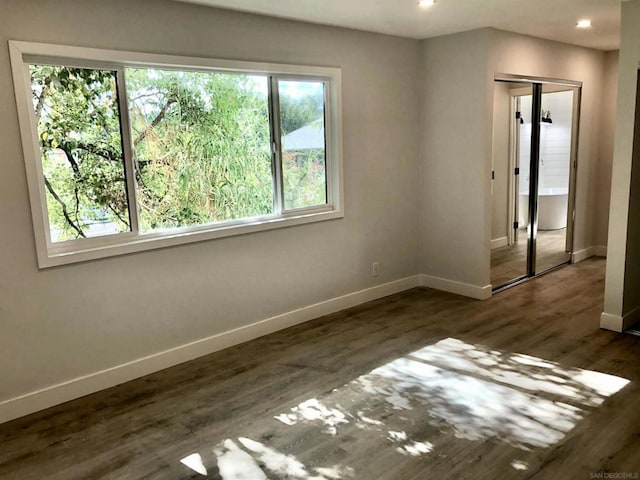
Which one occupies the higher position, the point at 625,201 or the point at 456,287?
the point at 625,201

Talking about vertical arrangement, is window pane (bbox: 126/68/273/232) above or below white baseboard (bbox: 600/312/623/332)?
above

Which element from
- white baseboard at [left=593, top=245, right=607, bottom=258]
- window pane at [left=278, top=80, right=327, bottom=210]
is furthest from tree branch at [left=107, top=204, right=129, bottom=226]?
white baseboard at [left=593, top=245, right=607, bottom=258]

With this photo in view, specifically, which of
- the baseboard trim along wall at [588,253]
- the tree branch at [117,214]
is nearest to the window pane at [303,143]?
the tree branch at [117,214]

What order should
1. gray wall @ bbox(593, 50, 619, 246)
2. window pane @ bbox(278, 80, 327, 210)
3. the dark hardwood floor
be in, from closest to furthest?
the dark hardwood floor
window pane @ bbox(278, 80, 327, 210)
gray wall @ bbox(593, 50, 619, 246)

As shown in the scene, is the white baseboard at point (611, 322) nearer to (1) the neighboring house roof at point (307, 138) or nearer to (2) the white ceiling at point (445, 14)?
(2) the white ceiling at point (445, 14)

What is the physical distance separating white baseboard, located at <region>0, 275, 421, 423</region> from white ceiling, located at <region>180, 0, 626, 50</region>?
2.40m

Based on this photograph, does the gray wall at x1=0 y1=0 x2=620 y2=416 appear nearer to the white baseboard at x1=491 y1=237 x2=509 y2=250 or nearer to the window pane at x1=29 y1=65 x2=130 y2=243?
the window pane at x1=29 y1=65 x2=130 y2=243

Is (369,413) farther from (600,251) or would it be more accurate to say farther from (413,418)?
(600,251)

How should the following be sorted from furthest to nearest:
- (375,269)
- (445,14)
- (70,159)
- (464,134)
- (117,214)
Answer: (375,269)
(464,134)
(445,14)
(117,214)
(70,159)

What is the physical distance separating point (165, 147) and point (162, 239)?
0.65 meters

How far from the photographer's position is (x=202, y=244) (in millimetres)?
3689

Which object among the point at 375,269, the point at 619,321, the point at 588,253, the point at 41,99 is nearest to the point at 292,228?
the point at 375,269

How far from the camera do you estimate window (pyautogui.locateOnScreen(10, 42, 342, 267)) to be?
9.86ft

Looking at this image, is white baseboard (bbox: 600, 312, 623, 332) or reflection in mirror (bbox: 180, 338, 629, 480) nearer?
reflection in mirror (bbox: 180, 338, 629, 480)
